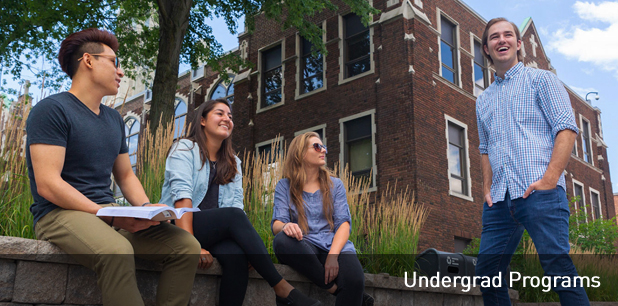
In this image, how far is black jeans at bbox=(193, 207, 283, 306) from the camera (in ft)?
9.95

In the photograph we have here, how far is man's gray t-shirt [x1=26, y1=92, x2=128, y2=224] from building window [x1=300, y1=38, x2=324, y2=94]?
12.6 m

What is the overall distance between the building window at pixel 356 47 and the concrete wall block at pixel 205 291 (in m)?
11.5

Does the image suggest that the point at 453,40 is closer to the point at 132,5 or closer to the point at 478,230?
the point at 478,230

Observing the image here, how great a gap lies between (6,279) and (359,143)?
38.6 ft

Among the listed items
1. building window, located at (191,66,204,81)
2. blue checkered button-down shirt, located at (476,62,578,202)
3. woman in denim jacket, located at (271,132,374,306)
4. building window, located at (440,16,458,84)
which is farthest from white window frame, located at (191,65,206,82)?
blue checkered button-down shirt, located at (476,62,578,202)

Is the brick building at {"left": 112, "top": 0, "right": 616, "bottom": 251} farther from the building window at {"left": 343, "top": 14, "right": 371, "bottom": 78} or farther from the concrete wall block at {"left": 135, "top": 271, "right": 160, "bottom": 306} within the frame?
the concrete wall block at {"left": 135, "top": 271, "right": 160, "bottom": 306}

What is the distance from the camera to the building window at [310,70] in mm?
15297

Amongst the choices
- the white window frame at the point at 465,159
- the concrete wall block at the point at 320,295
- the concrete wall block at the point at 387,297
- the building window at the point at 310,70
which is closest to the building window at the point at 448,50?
the white window frame at the point at 465,159

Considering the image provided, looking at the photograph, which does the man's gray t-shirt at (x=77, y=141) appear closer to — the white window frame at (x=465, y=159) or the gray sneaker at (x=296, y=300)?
the gray sneaker at (x=296, y=300)

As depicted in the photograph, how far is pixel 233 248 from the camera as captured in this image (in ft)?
10.1

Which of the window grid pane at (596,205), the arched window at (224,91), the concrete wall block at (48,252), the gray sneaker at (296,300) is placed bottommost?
the gray sneaker at (296,300)

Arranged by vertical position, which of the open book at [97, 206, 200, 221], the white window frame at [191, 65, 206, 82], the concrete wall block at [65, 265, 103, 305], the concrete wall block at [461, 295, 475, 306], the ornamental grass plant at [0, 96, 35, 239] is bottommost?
the concrete wall block at [461, 295, 475, 306]

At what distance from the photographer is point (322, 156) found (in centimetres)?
386

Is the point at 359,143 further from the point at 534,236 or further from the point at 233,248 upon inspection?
the point at 534,236
